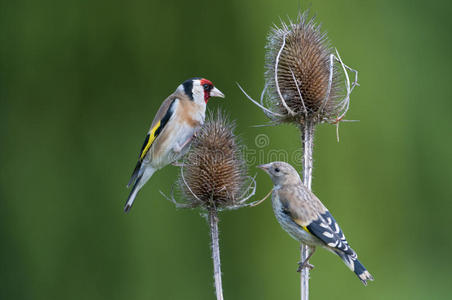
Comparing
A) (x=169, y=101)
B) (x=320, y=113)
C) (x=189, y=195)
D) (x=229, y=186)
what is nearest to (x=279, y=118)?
(x=320, y=113)

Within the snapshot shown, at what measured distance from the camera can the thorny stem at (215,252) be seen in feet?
12.0

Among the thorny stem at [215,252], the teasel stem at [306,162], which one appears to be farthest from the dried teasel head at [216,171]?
the teasel stem at [306,162]

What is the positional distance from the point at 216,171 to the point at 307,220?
3.02 feet

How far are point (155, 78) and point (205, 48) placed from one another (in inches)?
30.8

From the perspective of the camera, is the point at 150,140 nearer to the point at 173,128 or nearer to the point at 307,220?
the point at 173,128

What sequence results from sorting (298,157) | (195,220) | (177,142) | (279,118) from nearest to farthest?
(279,118), (177,142), (298,157), (195,220)

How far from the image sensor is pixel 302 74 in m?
4.62

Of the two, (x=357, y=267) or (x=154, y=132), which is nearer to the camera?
(x=357, y=267)

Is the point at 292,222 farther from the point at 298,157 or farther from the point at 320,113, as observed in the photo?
the point at 298,157

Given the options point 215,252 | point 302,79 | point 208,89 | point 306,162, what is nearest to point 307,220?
point 306,162

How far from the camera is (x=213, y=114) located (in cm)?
487

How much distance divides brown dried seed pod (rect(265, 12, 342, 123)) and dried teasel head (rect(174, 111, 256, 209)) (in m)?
0.50

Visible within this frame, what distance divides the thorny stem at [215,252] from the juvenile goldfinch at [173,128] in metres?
1.07

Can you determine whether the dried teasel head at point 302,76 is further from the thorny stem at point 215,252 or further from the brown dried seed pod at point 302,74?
the thorny stem at point 215,252
